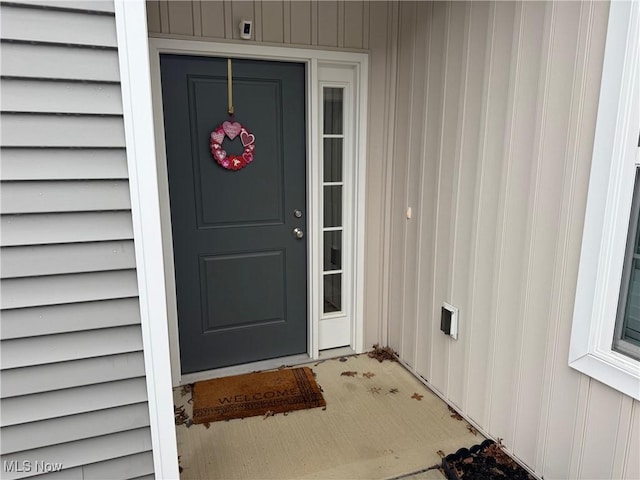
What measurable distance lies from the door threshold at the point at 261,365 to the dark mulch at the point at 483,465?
49.2 inches

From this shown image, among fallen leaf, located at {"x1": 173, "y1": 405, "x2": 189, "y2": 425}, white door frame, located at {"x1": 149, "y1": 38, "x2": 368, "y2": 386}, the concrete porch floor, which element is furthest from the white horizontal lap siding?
white door frame, located at {"x1": 149, "y1": 38, "x2": 368, "y2": 386}

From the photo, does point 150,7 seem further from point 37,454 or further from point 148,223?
point 37,454

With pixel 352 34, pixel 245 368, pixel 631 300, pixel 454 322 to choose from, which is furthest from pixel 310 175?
pixel 631 300

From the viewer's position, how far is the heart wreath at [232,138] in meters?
2.62

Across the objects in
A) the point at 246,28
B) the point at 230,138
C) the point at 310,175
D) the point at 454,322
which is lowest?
the point at 454,322

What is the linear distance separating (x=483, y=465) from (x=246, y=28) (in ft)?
8.80

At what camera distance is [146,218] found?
1.12 m

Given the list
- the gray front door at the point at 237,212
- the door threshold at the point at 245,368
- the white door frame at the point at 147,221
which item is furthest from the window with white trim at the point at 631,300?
the door threshold at the point at 245,368

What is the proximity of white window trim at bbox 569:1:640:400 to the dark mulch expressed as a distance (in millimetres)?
646

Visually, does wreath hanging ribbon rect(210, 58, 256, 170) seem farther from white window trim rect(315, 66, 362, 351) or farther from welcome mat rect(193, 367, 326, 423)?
welcome mat rect(193, 367, 326, 423)

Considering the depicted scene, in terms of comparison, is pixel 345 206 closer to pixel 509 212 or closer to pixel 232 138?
pixel 232 138

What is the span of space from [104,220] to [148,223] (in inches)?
4.4

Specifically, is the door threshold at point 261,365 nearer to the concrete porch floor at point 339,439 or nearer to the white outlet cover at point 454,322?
the concrete porch floor at point 339,439

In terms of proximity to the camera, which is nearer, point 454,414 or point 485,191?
point 485,191
